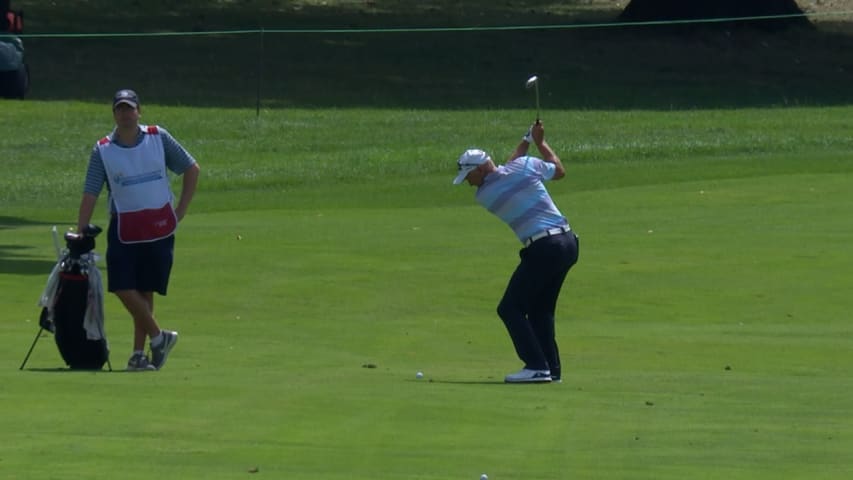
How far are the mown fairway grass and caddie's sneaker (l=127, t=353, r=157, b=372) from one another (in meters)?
0.16

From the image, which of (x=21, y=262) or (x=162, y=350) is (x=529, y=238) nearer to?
(x=162, y=350)

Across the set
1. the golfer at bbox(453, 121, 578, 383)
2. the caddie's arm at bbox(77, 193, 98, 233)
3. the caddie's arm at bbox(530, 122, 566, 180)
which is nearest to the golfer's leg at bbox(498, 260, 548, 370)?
the golfer at bbox(453, 121, 578, 383)

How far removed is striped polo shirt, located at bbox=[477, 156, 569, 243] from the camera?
1167cm

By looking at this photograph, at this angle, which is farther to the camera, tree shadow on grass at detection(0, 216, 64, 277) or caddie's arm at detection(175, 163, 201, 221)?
tree shadow on grass at detection(0, 216, 64, 277)

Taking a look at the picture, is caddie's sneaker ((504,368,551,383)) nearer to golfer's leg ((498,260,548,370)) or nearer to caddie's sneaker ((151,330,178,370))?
golfer's leg ((498,260,548,370))

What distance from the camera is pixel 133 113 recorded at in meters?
11.9

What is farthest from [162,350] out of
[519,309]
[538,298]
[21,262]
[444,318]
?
[21,262]

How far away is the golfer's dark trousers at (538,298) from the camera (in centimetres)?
1170

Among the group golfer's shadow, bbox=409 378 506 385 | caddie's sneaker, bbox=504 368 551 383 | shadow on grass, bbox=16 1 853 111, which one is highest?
caddie's sneaker, bbox=504 368 551 383

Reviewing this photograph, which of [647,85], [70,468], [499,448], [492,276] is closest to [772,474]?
[499,448]

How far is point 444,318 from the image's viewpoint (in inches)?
602

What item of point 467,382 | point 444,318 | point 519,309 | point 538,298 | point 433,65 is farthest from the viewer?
point 433,65

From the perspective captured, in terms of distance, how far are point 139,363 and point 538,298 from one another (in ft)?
8.21

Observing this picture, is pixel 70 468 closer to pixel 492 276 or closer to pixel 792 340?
pixel 792 340
